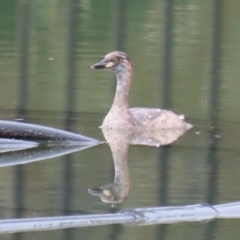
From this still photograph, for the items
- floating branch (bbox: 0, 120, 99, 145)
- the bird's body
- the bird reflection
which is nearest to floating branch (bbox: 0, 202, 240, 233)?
the bird reflection

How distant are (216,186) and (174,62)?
5595 mm

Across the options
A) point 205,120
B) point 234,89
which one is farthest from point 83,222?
point 234,89

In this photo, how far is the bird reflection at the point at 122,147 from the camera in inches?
237

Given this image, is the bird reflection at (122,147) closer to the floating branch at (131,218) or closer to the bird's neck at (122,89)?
the bird's neck at (122,89)

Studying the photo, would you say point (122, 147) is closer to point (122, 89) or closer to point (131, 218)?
point (122, 89)

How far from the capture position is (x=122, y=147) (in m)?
7.91

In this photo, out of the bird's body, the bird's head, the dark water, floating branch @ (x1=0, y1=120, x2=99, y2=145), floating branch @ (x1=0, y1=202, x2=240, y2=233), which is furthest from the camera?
the dark water

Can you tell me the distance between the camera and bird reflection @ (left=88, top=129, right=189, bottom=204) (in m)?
6.01

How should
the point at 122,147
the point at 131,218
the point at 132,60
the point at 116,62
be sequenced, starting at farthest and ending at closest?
the point at 132,60 < the point at 116,62 < the point at 122,147 < the point at 131,218

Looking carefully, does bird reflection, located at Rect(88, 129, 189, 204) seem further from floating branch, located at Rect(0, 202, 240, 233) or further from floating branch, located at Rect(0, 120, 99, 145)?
floating branch, located at Rect(0, 202, 240, 233)

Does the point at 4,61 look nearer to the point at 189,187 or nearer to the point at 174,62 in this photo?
the point at 174,62

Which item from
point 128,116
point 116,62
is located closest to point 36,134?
point 128,116

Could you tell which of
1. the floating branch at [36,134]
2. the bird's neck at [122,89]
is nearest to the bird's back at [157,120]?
the bird's neck at [122,89]

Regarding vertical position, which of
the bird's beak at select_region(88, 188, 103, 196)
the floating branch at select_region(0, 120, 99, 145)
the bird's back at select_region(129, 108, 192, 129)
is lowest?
the bird's back at select_region(129, 108, 192, 129)
